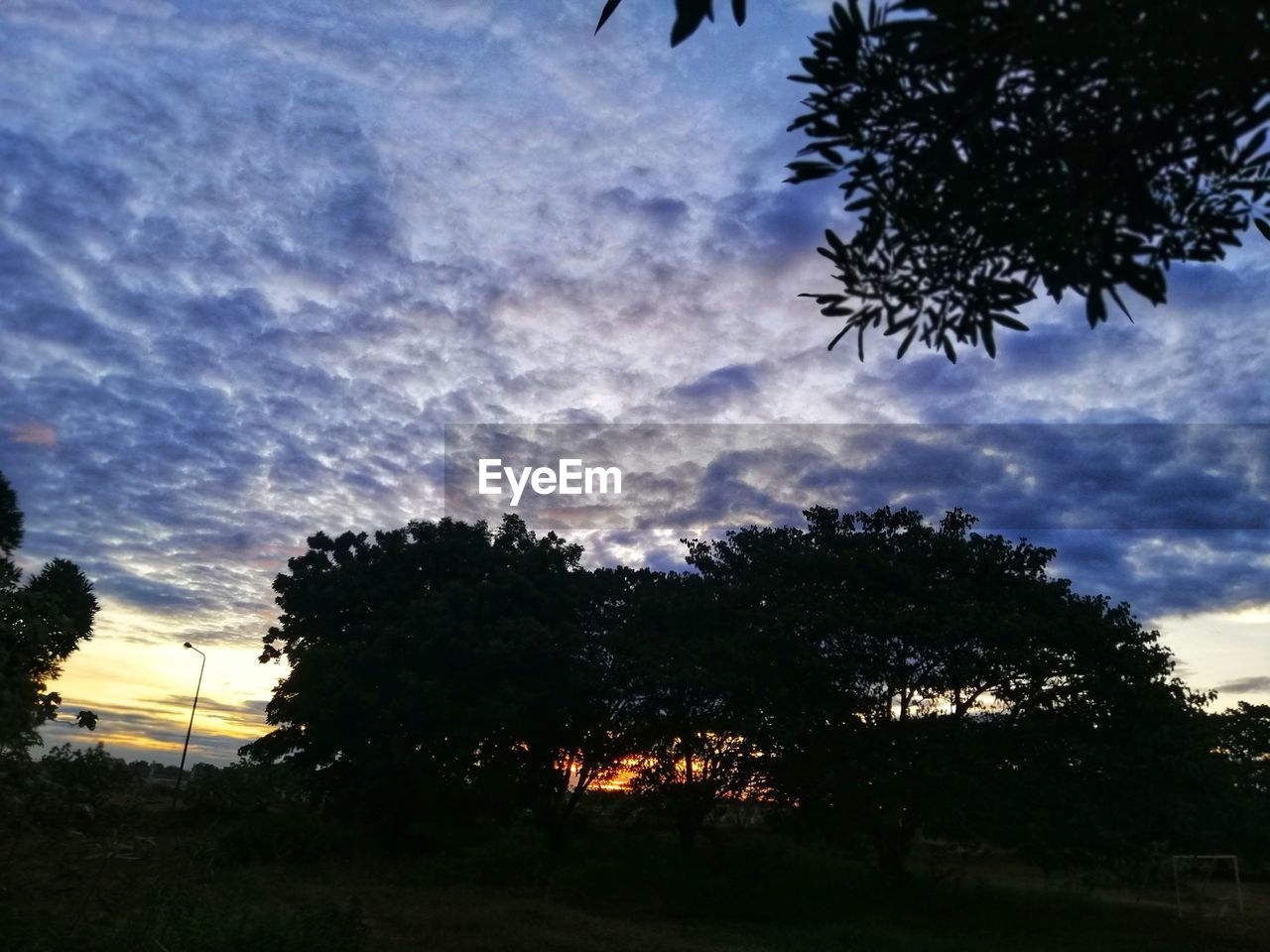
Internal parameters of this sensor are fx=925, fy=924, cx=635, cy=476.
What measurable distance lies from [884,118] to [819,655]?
66.9ft

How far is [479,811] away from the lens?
1134 inches

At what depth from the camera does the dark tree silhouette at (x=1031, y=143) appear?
14.7 ft

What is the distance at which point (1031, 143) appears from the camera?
5.22 meters

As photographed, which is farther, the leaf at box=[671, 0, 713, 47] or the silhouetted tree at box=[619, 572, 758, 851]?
the silhouetted tree at box=[619, 572, 758, 851]

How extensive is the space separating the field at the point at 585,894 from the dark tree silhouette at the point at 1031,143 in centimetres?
1083

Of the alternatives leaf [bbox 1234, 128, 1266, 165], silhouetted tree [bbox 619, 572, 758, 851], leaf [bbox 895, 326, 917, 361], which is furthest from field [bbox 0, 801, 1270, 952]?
leaf [bbox 1234, 128, 1266, 165]

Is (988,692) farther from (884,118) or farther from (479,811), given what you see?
(884,118)

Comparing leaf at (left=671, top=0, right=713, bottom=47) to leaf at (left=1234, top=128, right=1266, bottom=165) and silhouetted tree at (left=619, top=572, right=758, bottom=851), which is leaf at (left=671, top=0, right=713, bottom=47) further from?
silhouetted tree at (left=619, top=572, right=758, bottom=851)

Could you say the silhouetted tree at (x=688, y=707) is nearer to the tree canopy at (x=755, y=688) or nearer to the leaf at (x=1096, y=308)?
the tree canopy at (x=755, y=688)

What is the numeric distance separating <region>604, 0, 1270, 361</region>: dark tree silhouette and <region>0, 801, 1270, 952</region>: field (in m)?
10.8

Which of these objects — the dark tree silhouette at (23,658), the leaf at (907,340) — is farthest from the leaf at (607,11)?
the dark tree silhouette at (23,658)

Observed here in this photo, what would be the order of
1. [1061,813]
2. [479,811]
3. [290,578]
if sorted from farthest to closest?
[290,578], [479,811], [1061,813]

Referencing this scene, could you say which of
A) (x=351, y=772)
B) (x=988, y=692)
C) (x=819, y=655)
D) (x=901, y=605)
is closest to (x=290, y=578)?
(x=351, y=772)

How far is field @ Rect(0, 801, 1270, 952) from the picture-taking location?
51.9ft
